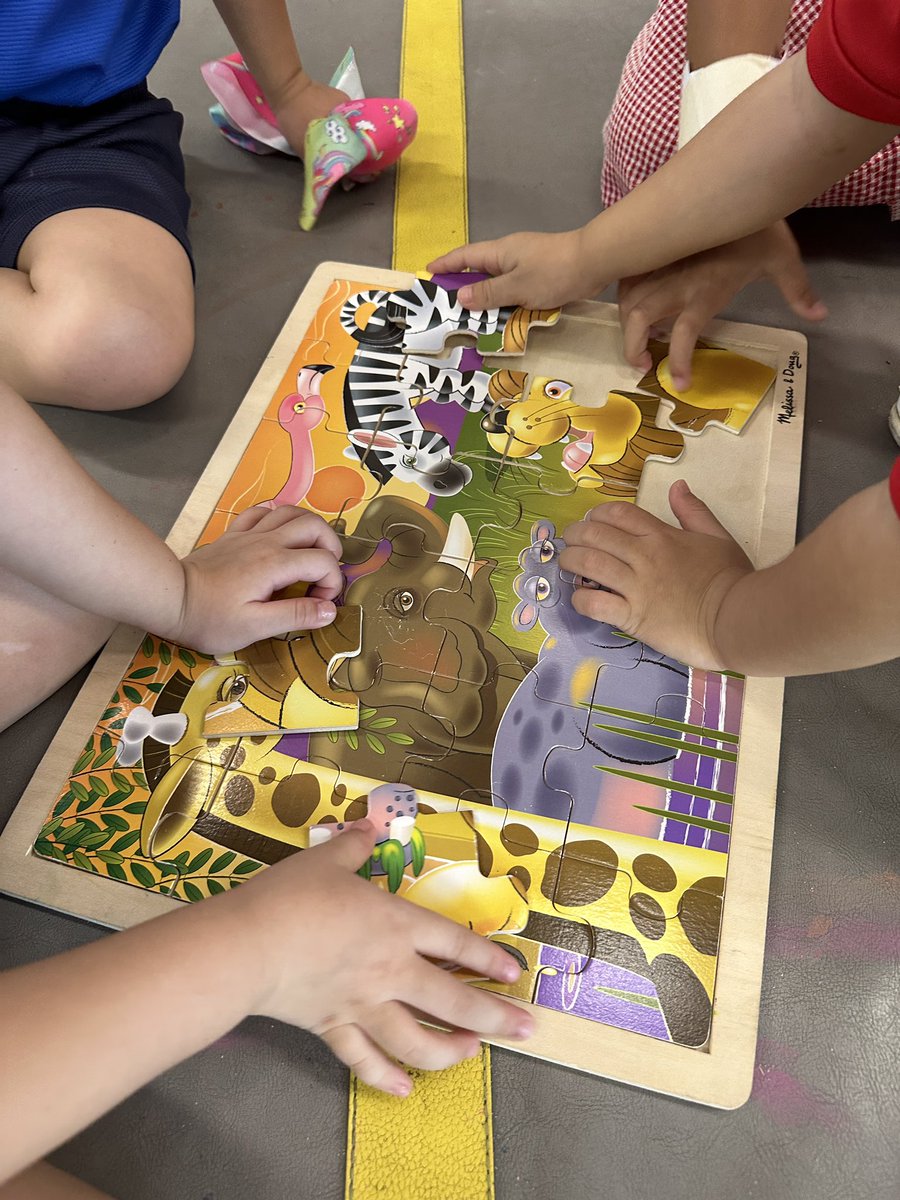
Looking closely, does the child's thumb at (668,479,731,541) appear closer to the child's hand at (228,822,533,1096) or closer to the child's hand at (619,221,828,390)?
the child's hand at (619,221,828,390)

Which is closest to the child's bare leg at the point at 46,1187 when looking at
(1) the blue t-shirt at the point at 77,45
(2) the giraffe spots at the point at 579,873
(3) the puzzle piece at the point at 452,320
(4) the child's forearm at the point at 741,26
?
(2) the giraffe spots at the point at 579,873

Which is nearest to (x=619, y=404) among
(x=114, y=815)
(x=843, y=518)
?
(x=843, y=518)

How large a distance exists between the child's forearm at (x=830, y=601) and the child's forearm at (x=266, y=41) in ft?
3.26

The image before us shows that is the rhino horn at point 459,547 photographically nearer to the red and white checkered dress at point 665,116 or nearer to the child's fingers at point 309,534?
the child's fingers at point 309,534

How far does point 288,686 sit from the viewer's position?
85 centimetres

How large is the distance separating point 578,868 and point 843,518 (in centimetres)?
35

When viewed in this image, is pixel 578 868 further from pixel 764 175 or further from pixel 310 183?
pixel 310 183

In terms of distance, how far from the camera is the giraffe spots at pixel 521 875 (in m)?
0.76

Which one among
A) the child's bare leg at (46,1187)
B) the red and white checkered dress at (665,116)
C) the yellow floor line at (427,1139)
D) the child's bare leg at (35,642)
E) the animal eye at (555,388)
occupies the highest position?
the red and white checkered dress at (665,116)

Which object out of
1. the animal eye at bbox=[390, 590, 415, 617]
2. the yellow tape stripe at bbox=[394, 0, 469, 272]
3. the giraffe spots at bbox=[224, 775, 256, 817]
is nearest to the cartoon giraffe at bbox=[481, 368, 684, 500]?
the animal eye at bbox=[390, 590, 415, 617]

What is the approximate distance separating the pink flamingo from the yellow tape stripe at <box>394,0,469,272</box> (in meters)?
0.28

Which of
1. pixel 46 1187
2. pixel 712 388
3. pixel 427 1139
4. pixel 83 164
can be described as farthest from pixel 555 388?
pixel 46 1187

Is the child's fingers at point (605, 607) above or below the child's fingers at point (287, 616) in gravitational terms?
above

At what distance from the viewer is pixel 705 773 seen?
2.65 ft
